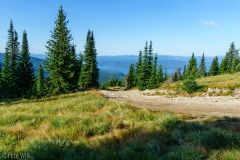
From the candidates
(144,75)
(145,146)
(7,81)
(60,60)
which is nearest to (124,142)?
(145,146)

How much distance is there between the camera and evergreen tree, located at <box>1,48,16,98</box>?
175 feet

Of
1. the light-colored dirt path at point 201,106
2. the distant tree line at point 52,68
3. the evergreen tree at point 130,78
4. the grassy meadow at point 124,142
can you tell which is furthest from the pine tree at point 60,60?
the evergreen tree at point 130,78

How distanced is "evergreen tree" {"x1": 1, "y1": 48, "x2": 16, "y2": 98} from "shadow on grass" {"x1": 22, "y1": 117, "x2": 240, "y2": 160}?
5206 centimetres

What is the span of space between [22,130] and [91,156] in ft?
11.8

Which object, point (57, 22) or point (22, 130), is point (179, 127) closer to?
point (22, 130)

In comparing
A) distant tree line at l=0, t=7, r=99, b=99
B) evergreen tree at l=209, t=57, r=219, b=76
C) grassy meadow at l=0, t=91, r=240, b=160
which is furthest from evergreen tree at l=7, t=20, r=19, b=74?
evergreen tree at l=209, t=57, r=219, b=76

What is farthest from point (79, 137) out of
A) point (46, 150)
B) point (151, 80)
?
point (151, 80)

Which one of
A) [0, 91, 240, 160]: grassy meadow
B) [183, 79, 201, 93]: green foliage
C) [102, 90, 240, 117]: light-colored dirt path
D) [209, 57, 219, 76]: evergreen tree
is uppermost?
[209, 57, 219, 76]: evergreen tree

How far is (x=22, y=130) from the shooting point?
298 inches

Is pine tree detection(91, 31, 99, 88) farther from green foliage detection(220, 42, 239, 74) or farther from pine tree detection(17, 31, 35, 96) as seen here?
green foliage detection(220, 42, 239, 74)

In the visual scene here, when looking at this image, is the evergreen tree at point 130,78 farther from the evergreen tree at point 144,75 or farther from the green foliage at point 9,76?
the green foliage at point 9,76

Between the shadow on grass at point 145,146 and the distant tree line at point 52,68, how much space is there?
103 ft

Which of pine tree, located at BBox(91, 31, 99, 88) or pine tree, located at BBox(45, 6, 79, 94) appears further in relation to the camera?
pine tree, located at BBox(91, 31, 99, 88)

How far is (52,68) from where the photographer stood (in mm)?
41500
